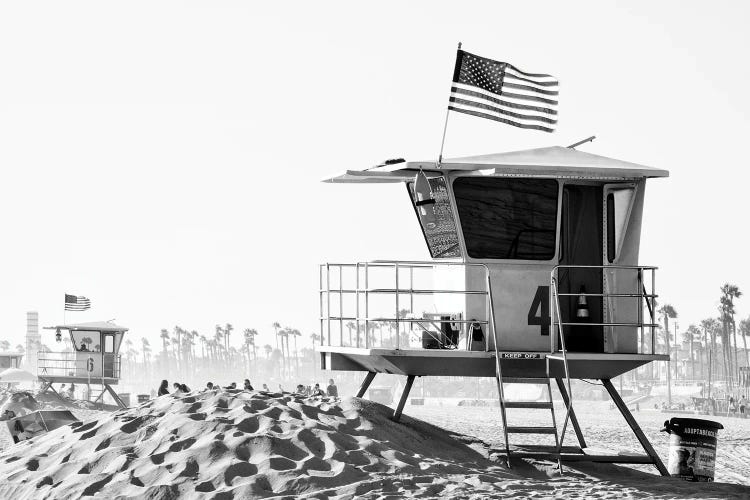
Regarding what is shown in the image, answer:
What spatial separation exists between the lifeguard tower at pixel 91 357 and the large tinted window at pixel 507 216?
109 feet

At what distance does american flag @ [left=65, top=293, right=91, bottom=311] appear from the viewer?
5219cm

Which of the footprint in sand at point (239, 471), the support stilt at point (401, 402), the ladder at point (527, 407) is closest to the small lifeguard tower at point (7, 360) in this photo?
the support stilt at point (401, 402)

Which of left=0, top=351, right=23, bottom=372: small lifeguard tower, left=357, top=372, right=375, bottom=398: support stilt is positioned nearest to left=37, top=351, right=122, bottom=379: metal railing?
left=357, top=372, right=375, bottom=398: support stilt

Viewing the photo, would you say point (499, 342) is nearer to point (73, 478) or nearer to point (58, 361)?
point (73, 478)

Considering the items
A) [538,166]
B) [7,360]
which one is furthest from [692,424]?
[7,360]

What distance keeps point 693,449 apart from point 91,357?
117 ft

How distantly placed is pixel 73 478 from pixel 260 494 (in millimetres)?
2526

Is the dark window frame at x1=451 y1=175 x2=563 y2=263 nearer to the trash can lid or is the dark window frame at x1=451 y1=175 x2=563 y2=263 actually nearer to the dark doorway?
the dark doorway

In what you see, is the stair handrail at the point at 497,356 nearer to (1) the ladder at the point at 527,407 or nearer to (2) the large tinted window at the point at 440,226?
(1) the ladder at the point at 527,407

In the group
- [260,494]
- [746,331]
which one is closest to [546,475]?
[260,494]

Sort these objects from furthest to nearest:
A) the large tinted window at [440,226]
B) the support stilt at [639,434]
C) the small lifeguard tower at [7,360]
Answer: the small lifeguard tower at [7,360] → the large tinted window at [440,226] → the support stilt at [639,434]

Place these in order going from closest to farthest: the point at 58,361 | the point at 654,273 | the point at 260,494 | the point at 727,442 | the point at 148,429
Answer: the point at 260,494 < the point at 148,429 < the point at 654,273 < the point at 727,442 < the point at 58,361

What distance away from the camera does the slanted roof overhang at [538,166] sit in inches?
605

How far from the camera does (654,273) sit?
50.5 feet
